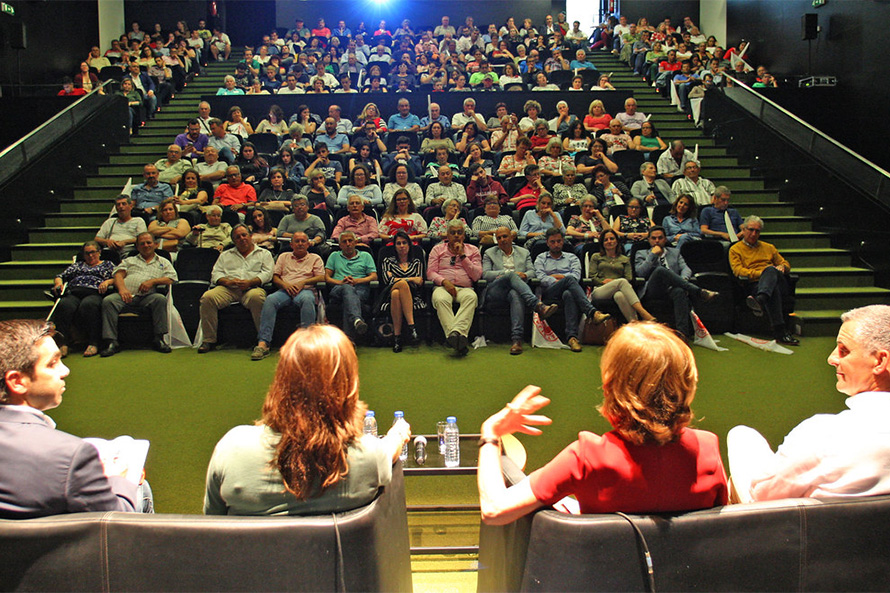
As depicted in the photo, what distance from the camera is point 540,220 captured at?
5273mm

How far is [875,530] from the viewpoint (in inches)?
40.4

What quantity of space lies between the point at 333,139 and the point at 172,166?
5.75 ft

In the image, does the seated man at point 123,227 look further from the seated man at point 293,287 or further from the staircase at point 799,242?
the staircase at point 799,242

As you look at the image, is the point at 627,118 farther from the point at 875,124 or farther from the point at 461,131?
the point at 875,124

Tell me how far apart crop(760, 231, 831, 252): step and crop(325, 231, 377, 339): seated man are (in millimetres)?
3639

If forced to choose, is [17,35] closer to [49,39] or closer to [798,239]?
[49,39]

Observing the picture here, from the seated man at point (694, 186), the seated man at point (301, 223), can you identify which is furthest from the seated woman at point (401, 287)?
the seated man at point (694, 186)

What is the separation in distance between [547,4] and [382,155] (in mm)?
8032

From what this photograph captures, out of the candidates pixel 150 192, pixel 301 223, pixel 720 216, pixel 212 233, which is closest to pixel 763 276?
pixel 720 216

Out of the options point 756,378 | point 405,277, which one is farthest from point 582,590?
point 405,277

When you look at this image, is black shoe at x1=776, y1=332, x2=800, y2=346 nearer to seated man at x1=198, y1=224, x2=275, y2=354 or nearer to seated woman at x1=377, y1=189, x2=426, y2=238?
seated woman at x1=377, y1=189, x2=426, y2=238

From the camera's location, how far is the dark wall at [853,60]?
6594mm

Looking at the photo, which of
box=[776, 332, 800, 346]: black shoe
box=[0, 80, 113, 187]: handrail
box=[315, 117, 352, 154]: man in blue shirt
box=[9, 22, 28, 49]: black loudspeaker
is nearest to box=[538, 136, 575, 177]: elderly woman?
box=[315, 117, 352, 154]: man in blue shirt

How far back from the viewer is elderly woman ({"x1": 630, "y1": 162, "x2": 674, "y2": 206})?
19.2 feet
